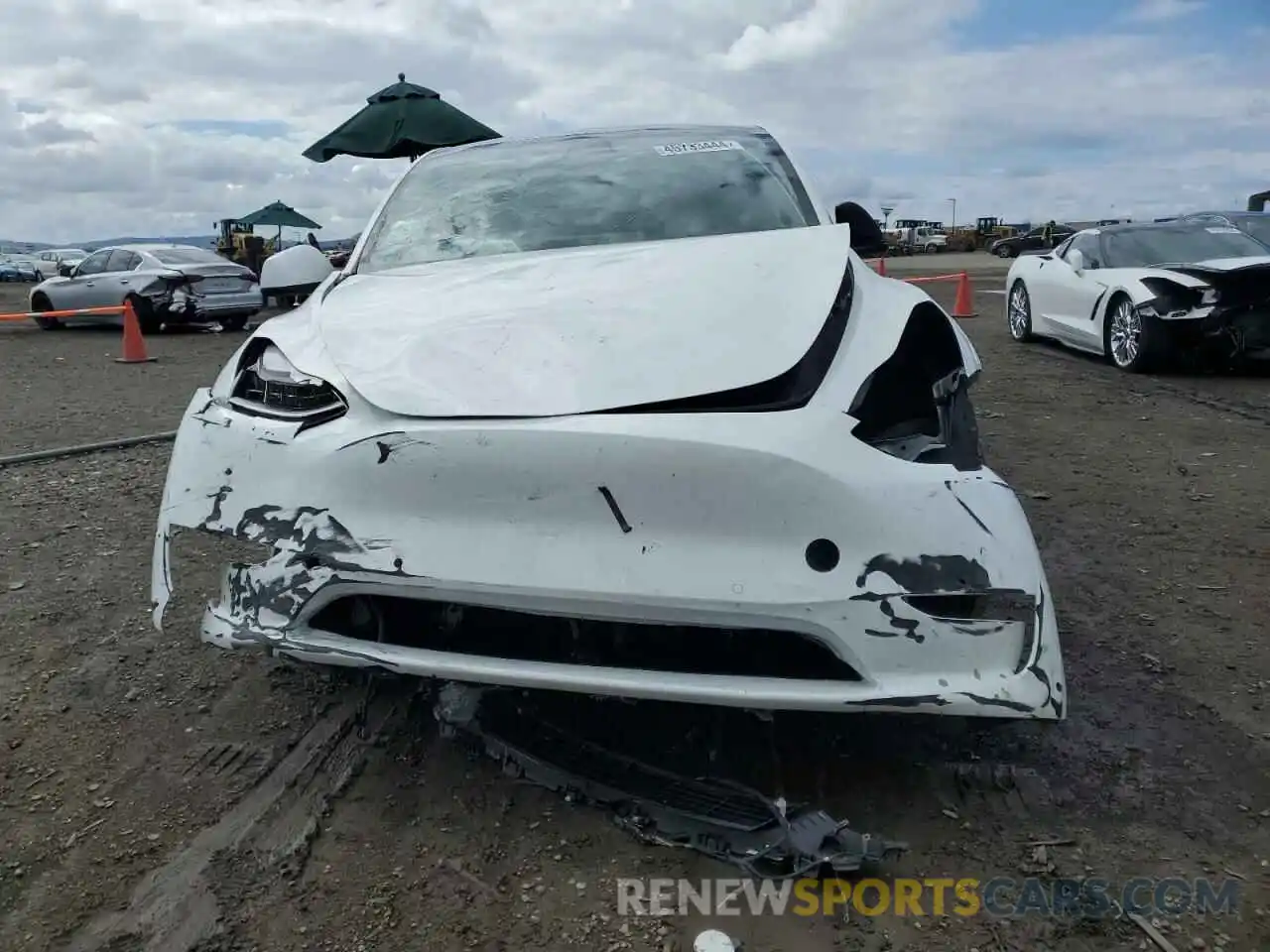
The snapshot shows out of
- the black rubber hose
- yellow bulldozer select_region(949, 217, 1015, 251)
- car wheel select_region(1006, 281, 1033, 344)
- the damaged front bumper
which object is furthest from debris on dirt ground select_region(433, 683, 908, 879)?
yellow bulldozer select_region(949, 217, 1015, 251)

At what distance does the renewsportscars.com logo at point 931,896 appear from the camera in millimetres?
1874

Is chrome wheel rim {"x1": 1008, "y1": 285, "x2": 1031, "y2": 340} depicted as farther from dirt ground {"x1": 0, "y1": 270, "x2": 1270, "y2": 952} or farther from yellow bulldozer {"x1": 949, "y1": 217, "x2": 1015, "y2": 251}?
yellow bulldozer {"x1": 949, "y1": 217, "x2": 1015, "y2": 251}

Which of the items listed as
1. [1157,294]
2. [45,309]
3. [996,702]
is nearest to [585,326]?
[996,702]

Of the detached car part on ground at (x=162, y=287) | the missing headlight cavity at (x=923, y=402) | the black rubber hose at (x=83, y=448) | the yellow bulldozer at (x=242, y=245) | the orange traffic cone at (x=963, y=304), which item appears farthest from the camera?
the yellow bulldozer at (x=242, y=245)

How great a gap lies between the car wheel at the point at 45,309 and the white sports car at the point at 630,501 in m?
14.8

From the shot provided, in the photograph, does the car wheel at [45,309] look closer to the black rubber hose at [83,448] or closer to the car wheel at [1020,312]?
the black rubber hose at [83,448]

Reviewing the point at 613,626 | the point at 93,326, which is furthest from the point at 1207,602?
the point at 93,326

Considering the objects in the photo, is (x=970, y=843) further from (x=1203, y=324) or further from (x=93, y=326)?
(x=93, y=326)

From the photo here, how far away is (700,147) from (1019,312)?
7.72 m

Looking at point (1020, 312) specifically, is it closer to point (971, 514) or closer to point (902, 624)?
point (971, 514)

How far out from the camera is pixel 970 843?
2.06 metres

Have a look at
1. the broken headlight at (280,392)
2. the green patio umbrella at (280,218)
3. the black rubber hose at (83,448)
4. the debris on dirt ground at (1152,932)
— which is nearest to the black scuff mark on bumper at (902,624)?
the debris on dirt ground at (1152,932)

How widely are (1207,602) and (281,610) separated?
2833 mm

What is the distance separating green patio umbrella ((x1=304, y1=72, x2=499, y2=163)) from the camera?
419 inches
